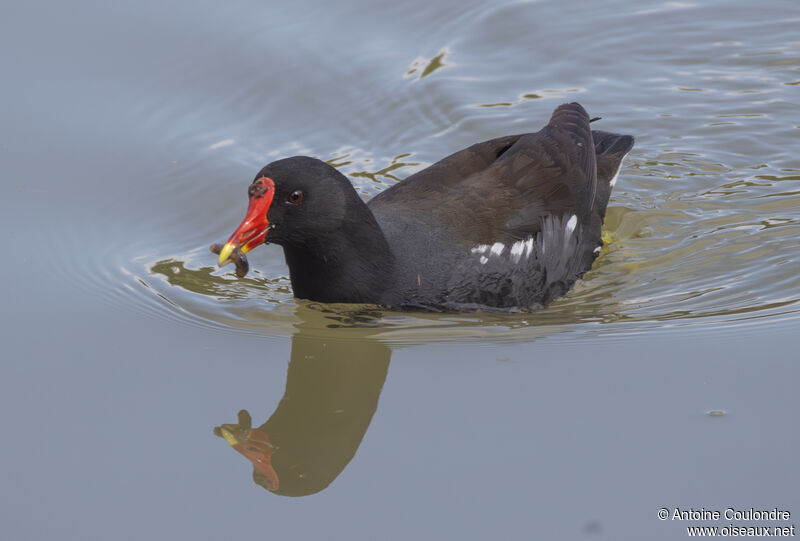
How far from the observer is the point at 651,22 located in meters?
9.80

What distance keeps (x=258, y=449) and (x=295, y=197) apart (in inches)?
53.6

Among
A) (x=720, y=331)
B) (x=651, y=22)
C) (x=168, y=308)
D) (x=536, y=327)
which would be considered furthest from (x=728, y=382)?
(x=651, y=22)

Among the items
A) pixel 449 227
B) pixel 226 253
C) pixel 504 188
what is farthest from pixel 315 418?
pixel 504 188

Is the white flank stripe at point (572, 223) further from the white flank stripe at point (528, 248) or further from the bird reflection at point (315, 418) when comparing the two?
the bird reflection at point (315, 418)

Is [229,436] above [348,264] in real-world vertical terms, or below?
below

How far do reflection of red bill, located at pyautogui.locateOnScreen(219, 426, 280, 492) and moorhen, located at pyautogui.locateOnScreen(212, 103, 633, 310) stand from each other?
37.2 inches

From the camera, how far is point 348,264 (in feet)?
19.2

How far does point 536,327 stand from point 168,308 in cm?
201

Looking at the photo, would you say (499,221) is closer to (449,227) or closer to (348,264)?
(449,227)

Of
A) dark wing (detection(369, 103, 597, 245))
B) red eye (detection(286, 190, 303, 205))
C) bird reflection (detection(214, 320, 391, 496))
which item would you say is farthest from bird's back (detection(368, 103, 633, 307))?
red eye (detection(286, 190, 303, 205))

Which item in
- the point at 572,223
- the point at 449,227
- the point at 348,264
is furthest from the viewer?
the point at 572,223

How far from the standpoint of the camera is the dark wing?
627cm

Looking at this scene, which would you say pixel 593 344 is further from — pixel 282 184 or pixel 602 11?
pixel 602 11

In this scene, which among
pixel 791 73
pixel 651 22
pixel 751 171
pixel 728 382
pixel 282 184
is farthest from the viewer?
pixel 651 22
